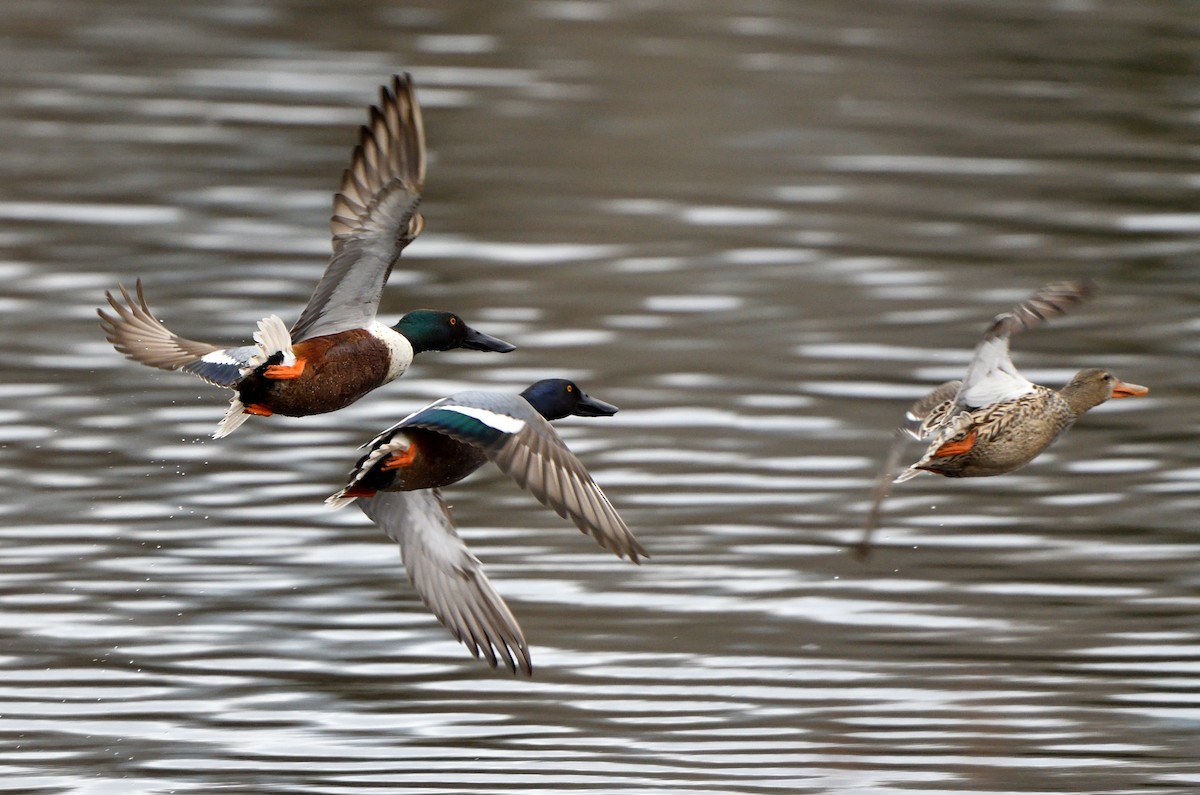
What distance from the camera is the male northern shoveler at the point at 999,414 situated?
780 centimetres

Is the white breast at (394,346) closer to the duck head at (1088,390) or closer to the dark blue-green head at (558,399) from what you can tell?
the dark blue-green head at (558,399)

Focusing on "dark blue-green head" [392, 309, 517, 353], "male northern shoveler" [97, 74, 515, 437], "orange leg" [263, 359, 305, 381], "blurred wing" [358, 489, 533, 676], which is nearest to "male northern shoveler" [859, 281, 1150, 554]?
"blurred wing" [358, 489, 533, 676]

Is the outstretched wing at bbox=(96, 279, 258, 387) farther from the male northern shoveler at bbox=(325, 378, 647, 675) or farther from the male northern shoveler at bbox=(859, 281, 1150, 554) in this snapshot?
the male northern shoveler at bbox=(859, 281, 1150, 554)

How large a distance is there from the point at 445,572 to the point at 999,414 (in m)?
2.08

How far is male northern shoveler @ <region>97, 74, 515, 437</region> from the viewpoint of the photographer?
7531 mm

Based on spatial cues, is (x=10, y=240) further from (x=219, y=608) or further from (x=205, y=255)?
(x=219, y=608)

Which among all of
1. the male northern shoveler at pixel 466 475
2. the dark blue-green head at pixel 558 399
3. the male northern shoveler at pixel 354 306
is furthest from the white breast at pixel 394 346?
the dark blue-green head at pixel 558 399

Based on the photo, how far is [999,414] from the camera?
7.99 meters

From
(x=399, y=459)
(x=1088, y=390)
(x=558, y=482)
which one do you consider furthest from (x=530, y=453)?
(x=1088, y=390)

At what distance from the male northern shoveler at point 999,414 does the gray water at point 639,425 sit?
106cm

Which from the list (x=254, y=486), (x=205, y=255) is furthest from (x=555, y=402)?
(x=205, y=255)

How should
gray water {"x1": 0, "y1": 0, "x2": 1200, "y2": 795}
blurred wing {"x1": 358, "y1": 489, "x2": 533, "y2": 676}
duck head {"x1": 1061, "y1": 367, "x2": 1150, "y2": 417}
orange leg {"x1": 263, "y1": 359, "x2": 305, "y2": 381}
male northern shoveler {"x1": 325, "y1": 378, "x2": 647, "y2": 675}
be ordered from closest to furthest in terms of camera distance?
male northern shoveler {"x1": 325, "y1": 378, "x2": 647, "y2": 675} → orange leg {"x1": 263, "y1": 359, "x2": 305, "y2": 381} → blurred wing {"x1": 358, "y1": 489, "x2": 533, "y2": 676} → gray water {"x1": 0, "y1": 0, "x2": 1200, "y2": 795} → duck head {"x1": 1061, "y1": 367, "x2": 1150, "y2": 417}

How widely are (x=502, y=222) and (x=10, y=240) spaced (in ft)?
11.1

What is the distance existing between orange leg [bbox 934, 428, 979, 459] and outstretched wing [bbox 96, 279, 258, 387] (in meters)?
2.45
